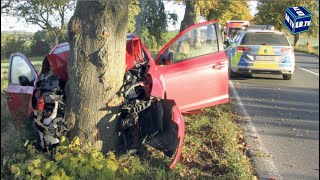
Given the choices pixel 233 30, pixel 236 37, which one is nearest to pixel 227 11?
pixel 233 30

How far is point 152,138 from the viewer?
4.53 metres

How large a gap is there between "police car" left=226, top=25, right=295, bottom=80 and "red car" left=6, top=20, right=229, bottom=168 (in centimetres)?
48

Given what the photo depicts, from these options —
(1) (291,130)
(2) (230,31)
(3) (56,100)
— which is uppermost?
(2) (230,31)

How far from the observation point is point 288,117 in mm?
7105

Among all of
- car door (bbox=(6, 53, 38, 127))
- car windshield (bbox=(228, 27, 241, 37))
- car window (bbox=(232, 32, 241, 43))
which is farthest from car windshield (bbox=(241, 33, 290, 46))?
car door (bbox=(6, 53, 38, 127))

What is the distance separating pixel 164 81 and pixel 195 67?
0.60 metres

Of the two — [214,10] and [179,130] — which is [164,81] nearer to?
[179,130]

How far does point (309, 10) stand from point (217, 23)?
2759mm

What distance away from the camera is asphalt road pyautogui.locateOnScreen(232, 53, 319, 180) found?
15.5ft

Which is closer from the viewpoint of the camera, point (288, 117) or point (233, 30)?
point (233, 30)

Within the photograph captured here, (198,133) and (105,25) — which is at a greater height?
(105,25)

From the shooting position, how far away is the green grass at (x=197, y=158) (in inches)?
163

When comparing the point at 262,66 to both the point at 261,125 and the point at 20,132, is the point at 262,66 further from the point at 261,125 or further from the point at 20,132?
the point at 20,132

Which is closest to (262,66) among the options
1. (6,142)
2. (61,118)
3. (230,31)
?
(230,31)
